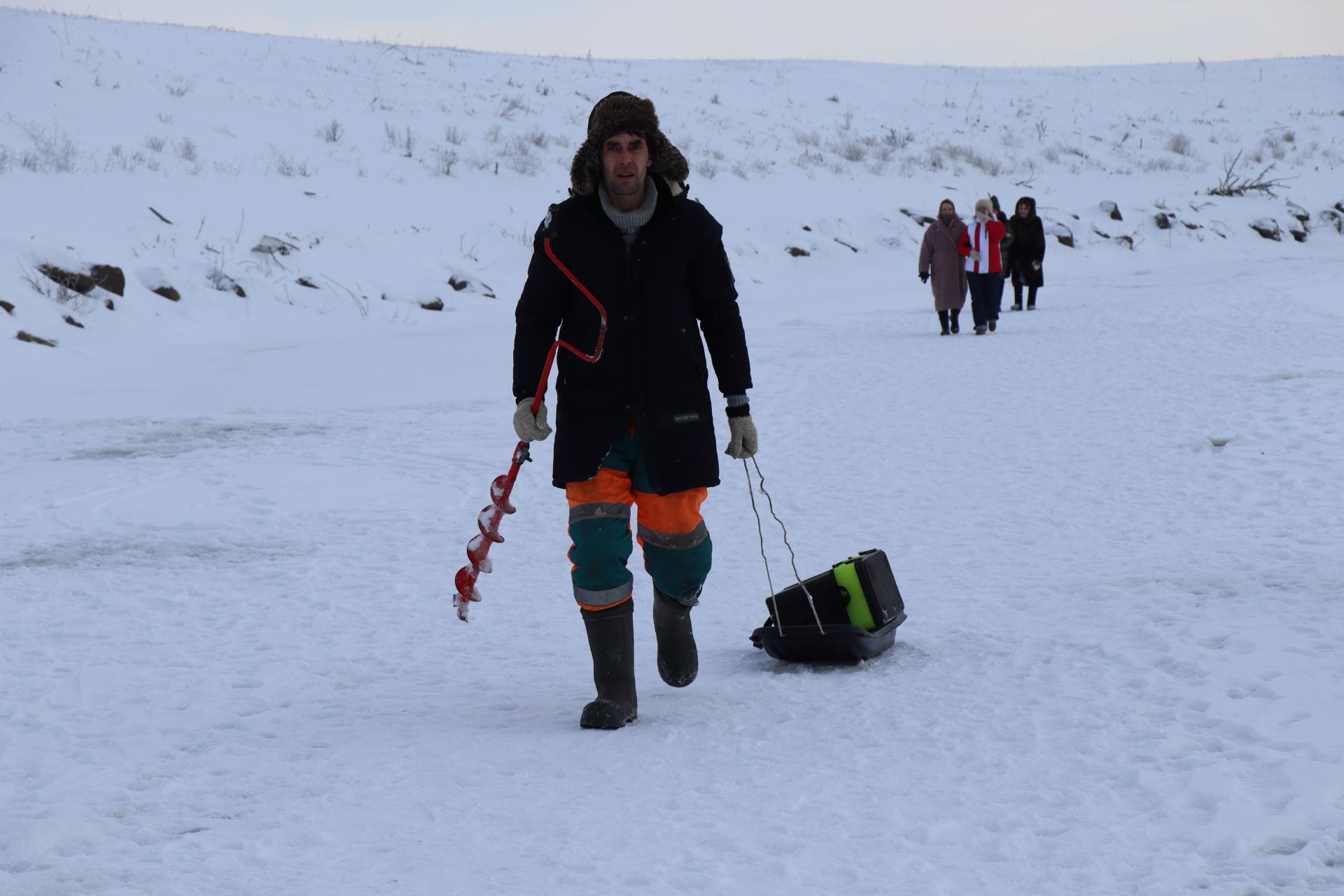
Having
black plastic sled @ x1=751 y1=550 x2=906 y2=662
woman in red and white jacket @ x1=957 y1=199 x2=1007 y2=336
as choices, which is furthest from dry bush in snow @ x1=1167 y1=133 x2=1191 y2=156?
black plastic sled @ x1=751 y1=550 x2=906 y2=662

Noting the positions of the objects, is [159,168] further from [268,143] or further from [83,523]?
[83,523]

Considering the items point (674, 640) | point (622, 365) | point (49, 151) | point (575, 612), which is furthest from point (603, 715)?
point (49, 151)

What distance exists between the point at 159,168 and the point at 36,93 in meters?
3.58

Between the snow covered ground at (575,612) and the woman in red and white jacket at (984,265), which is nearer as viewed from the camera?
the snow covered ground at (575,612)

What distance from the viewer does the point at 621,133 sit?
3.76m

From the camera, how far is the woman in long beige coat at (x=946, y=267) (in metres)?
14.9

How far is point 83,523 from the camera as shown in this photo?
6324 mm

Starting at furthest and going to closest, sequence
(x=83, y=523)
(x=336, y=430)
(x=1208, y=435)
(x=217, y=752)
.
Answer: (x=336, y=430) → (x=1208, y=435) → (x=83, y=523) → (x=217, y=752)

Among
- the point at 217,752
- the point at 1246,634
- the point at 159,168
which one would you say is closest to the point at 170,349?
the point at 159,168

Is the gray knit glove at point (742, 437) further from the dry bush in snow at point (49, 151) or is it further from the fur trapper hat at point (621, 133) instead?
the dry bush in snow at point (49, 151)

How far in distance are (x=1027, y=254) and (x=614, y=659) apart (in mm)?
14932

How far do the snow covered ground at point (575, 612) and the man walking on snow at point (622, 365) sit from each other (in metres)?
0.49

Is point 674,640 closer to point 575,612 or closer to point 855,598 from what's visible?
point 855,598

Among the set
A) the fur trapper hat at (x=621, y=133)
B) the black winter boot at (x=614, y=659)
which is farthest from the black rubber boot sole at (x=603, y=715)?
the fur trapper hat at (x=621, y=133)
